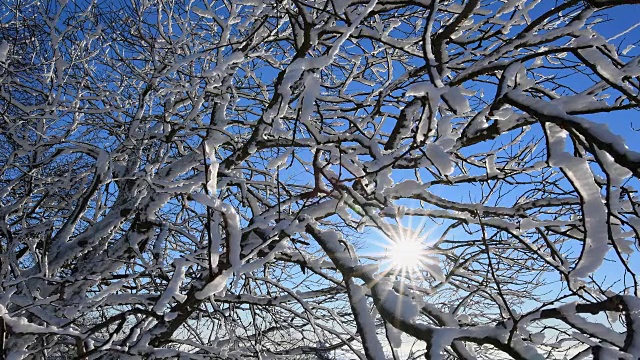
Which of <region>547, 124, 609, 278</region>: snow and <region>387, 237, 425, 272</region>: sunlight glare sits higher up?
<region>387, 237, 425, 272</region>: sunlight glare

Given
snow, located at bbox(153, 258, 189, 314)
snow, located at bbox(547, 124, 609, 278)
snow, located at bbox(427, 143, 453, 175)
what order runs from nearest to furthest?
1. snow, located at bbox(547, 124, 609, 278)
2. snow, located at bbox(427, 143, 453, 175)
3. snow, located at bbox(153, 258, 189, 314)

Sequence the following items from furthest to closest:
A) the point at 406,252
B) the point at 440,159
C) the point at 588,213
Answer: the point at 406,252 < the point at 440,159 < the point at 588,213

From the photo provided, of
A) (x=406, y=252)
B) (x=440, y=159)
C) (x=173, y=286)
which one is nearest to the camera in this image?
(x=440, y=159)

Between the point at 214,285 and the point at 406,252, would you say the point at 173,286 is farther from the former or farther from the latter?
the point at 406,252

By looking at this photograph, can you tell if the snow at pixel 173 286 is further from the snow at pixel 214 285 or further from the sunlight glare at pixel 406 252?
the sunlight glare at pixel 406 252

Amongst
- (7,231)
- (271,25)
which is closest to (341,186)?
(7,231)

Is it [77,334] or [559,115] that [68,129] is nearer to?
[77,334]

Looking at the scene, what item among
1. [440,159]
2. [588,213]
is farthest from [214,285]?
[588,213]

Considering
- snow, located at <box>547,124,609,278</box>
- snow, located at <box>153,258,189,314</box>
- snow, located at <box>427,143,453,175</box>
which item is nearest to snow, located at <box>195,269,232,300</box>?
snow, located at <box>153,258,189,314</box>

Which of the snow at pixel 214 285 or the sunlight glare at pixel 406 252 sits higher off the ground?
the sunlight glare at pixel 406 252

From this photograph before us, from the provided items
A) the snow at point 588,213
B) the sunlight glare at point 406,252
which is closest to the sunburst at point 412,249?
the sunlight glare at point 406,252

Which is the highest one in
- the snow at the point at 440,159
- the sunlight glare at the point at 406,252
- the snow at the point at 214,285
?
the sunlight glare at the point at 406,252

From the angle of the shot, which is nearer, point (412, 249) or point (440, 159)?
point (440, 159)

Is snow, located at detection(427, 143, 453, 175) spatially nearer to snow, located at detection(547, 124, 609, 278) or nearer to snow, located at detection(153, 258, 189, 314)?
snow, located at detection(547, 124, 609, 278)
